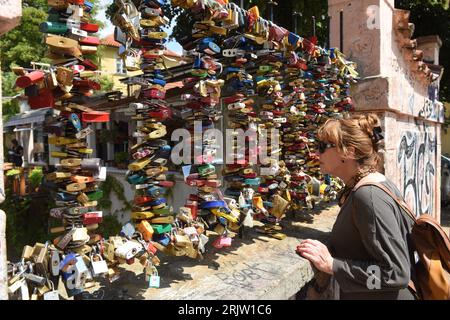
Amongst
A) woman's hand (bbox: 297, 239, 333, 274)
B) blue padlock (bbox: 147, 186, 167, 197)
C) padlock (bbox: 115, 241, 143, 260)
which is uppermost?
blue padlock (bbox: 147, 186, 167, 197)

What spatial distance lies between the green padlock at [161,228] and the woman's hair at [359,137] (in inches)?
48.4

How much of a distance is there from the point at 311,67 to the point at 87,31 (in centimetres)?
298

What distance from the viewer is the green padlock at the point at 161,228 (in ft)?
7.79

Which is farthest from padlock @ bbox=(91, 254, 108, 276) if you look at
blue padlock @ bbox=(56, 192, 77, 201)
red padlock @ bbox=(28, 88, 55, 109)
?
red padlock @ bbox=(28, 88, 55, 109)

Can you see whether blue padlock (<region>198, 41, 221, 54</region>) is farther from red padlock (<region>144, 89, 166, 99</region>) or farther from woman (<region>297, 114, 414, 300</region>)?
woman (<region>297, 114, 414, 300</region>)

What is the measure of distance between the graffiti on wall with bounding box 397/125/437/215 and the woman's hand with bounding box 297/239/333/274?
3978mm

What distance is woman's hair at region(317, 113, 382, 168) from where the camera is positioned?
181 centimetres

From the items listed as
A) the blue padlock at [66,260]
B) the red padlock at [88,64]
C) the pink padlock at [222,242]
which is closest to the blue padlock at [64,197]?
the blue padlock at [66,260]

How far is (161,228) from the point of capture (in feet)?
7.85

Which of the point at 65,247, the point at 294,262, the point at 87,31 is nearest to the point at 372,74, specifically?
the point at 294,262

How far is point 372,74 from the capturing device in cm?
496

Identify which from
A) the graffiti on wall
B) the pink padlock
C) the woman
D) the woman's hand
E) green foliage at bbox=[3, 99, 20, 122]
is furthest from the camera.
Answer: green foliage at bbox=[3, 99, 20, 122]

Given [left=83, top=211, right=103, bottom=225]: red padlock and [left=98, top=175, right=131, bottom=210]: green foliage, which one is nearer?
[left=83, top=211, right=103, bottom=225]: red padlock
